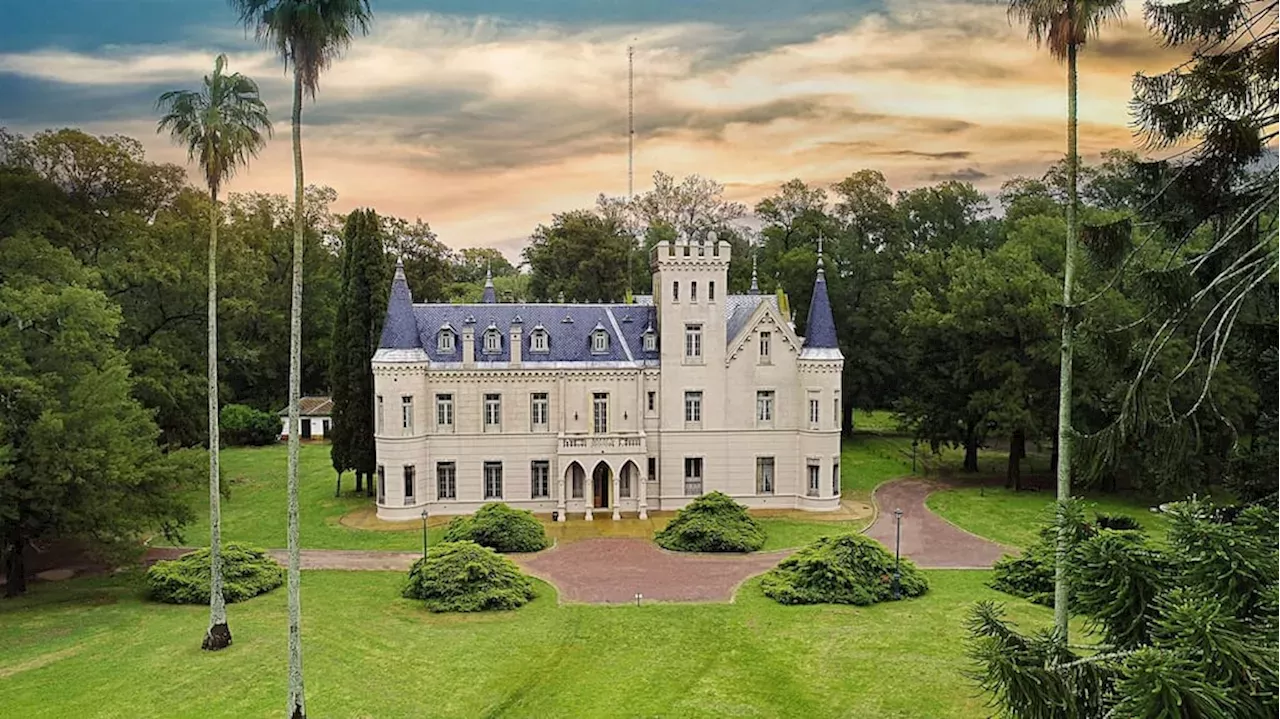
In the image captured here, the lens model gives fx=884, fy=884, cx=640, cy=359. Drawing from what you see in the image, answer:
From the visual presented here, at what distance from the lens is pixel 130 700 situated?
65.4 ft

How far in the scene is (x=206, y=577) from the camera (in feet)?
93.5

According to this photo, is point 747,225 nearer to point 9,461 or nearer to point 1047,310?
point 1047,310

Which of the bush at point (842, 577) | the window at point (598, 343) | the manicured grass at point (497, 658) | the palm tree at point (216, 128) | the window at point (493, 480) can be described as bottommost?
the manicured grass at point (497, 658)

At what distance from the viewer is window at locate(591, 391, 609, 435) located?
4203 centimetres

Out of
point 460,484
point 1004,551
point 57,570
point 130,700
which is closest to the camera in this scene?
point 130,700

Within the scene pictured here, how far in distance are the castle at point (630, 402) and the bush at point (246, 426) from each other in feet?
88.9

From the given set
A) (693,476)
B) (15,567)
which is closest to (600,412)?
(693,476)

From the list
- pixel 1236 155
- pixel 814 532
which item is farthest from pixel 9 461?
pixel 1236 155

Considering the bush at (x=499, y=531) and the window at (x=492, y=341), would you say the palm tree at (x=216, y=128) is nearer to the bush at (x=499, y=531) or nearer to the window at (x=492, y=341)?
the bush at (x=499, y=531)

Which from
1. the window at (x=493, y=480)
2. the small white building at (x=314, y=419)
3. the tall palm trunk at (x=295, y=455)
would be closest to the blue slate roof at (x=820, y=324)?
the window at (x=493, y=480)

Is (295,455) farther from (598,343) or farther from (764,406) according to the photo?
(764,406)

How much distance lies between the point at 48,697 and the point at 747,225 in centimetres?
6740

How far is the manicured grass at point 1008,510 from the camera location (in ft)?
121

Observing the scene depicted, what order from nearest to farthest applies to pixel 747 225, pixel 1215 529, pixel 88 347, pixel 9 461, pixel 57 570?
1. pixel 1215 529
2. pixel 9 461
3. pixel 88 347
4. pixel 57 570
5. pixel 747 225
